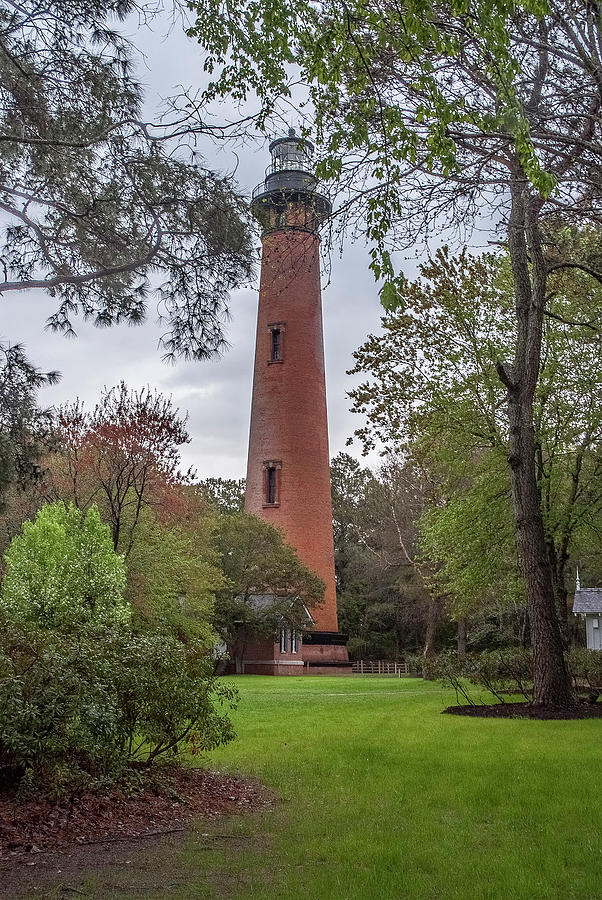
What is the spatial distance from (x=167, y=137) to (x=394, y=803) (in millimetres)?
6313

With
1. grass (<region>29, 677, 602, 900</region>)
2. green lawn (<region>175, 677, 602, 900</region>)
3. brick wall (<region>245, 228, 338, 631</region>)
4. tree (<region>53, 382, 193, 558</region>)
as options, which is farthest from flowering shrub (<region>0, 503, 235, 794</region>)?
brick wall (<region>245, 228, 338, 631</region>)

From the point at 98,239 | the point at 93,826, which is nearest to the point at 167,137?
Answer: the point at 98,239

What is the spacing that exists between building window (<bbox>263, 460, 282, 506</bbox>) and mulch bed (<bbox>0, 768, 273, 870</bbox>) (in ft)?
90.6

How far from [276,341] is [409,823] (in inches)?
1203

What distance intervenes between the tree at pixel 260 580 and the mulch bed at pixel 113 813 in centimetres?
2684

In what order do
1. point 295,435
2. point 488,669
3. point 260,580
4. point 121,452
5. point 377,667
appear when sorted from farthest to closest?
point 377,667
point 260,580
point 295,435
point 121,452
point 488,669

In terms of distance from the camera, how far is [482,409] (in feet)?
59.9

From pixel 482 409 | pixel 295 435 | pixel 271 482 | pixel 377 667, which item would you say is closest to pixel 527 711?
pixel 482 409

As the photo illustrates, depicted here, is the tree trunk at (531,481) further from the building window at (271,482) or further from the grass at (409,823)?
the building window at (271,482)

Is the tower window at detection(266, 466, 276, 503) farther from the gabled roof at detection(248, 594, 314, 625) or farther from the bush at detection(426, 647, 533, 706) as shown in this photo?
the bush at detection(426, 647, 533, 706)

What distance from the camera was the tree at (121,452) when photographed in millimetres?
22344

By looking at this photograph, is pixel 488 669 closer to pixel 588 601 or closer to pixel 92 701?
pixel 92 701

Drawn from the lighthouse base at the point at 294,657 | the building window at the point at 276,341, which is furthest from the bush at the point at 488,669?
the building window at the point at 276,341

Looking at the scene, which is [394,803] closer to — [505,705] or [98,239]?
[98,239]
